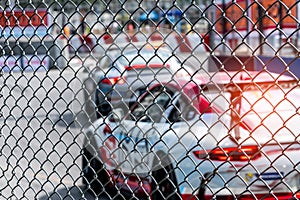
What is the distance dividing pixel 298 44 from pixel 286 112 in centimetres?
614

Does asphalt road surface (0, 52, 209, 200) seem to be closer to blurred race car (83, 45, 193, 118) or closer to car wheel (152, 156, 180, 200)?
blurred race car (83, 45, 193, 118)

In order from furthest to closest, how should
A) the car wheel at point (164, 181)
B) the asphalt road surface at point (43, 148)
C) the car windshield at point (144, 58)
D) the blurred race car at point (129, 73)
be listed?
the car wheel at point (164, 181)
the asphalt road surface at point (43, 148)
the blurred race car at point (129, 73)
the car windshield at point (144, 58)

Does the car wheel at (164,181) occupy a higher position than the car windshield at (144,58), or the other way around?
the car windshield at (144,58)

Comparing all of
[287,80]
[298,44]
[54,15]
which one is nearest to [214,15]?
[298,44]

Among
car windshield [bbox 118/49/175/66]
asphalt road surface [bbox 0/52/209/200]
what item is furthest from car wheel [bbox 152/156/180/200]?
car windshield [bbox 118/49/175/66]

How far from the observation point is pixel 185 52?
12.2ft

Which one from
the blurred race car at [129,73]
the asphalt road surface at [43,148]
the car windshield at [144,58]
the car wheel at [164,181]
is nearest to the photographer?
the car windshield at [144,58]

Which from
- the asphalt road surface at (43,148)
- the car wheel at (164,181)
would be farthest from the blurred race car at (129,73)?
the car wheel at (164,181)

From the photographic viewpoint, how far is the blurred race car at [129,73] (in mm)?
2885

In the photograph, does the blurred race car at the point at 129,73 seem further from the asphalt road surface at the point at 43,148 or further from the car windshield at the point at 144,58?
the asphalt road surface at the point at 43,148

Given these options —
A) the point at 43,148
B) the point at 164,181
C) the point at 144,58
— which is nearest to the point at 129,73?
the point at 43,148

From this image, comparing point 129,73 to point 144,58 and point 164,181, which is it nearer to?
point 164,181

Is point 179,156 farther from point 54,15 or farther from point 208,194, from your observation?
point 54,15

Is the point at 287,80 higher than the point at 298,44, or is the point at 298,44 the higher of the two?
the point at 287,80
